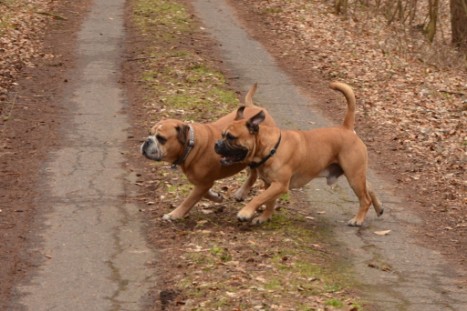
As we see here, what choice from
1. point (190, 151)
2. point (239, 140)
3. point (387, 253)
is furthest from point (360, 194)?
point (190, 151)

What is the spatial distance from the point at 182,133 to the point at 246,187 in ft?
4.17

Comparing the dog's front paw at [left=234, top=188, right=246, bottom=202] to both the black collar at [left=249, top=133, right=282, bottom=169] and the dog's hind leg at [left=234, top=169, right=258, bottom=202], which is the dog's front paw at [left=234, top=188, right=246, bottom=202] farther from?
the black collar at [left=249, top=133, right=282, bottom=169]

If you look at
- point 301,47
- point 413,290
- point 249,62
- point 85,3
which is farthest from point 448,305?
point 85,3

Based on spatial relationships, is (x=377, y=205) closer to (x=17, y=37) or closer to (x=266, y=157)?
(x=266, y=157)

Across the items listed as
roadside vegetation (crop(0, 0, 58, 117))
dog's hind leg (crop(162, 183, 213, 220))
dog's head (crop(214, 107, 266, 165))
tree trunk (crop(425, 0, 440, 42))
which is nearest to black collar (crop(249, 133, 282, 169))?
dog's head (crop(214, 107, 266, 165))

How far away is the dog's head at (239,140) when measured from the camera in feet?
29.0

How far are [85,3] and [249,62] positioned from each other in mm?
8097

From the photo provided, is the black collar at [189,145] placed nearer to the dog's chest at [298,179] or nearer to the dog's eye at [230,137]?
the dog's eye at [230,137]

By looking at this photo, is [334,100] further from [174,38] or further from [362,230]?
[362,230]

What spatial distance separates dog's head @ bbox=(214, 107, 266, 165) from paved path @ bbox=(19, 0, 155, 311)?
116 centimetres

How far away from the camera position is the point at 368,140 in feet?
46.3

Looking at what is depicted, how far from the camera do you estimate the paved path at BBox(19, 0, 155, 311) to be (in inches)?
303

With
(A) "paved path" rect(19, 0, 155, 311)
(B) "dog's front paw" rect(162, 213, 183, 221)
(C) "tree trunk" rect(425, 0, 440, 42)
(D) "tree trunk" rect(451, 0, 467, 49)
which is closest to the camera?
(A) "paved path" rect(19, 0, 155, 311)

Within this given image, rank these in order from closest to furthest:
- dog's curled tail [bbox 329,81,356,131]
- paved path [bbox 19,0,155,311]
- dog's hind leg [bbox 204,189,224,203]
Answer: paved path [bbox 19,0,155,311] < dog's curled tail [bbox 329,81,356,131] < dog's hind leg [bbox 204,189,224,203]
